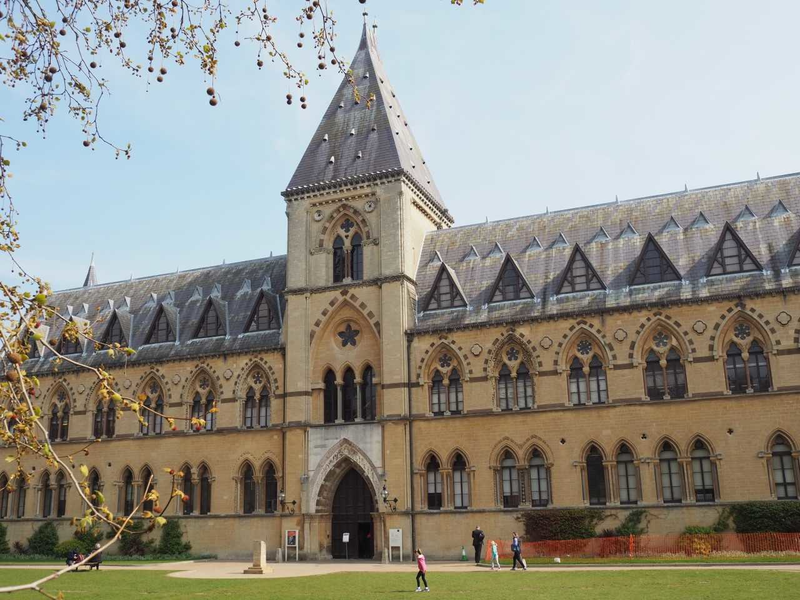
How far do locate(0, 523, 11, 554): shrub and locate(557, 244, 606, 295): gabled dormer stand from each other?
31.6 m

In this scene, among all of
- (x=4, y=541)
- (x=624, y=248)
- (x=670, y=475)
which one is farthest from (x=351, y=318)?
(x=4, y=541)

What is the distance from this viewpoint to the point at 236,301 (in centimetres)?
4356

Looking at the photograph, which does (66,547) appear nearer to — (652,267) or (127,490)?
(127,490)

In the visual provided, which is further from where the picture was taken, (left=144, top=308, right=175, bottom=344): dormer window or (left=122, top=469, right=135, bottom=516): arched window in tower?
(left=144, top=308, right=175, bottom=344): dormer window

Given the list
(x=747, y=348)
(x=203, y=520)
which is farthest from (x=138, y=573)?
(x=747, y=348)

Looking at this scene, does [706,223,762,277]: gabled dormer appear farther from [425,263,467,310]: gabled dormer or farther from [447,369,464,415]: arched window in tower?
[447,369,464,415]: arched window in tower

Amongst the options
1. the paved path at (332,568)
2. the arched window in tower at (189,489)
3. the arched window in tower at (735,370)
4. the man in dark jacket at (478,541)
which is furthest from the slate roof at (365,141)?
the paved path at (332,568)

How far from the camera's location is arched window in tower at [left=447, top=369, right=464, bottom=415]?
3591 cm

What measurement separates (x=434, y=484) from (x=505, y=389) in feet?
17.0

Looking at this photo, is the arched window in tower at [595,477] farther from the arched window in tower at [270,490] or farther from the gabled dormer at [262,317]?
the gabled dormer at [262,317]

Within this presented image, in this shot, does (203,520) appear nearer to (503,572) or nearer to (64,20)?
(503,572)

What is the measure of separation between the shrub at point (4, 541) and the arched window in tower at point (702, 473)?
34.6 metres

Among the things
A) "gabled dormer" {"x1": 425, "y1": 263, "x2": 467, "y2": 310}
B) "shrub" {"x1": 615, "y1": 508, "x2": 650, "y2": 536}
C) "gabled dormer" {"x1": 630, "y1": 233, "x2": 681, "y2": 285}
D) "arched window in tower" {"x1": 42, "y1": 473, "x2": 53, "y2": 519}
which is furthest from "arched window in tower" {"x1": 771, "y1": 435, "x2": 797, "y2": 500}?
"arched window in tower" {"x1": 42, "y1": 473, "x2": 53, "y2": 519}

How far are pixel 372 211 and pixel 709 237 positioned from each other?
1532 centimetres
